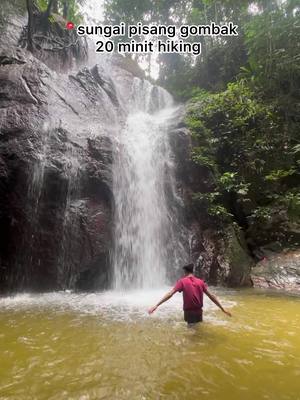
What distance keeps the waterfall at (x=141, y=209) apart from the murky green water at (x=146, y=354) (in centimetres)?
339

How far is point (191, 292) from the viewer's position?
5.18m

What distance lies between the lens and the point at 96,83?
16.0 metres

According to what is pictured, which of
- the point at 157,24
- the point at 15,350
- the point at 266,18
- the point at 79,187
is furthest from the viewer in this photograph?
the point at 157,24

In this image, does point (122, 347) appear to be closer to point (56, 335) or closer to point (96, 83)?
point (56, 335)

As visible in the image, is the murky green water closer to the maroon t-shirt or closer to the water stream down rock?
the maroon t-shirt

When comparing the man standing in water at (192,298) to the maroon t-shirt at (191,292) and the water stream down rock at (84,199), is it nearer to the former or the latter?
the maroon t-shirt at (191,292)

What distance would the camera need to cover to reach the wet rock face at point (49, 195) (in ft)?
30.4

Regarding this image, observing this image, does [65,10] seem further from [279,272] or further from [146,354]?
[146,354]

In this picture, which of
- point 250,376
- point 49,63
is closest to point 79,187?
point 250,376

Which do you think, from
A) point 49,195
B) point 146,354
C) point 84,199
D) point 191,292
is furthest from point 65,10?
point 146,354

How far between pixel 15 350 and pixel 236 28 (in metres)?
22.5

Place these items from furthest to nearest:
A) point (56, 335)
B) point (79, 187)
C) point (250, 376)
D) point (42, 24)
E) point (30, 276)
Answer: point (42, 24) → point (79, 187) → point (30, 276) → point (56, 335) → point (250, 376)

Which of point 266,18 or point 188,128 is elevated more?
point 266,18

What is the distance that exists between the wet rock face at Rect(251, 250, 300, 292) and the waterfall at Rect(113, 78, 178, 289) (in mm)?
3143
